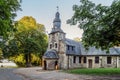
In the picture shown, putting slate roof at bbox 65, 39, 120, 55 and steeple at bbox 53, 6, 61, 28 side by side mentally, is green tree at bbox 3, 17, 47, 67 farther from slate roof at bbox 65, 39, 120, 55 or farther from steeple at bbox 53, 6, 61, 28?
steeple at bbox 53, 6, 61, 28

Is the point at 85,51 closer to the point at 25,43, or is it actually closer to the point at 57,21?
the point at 57,21

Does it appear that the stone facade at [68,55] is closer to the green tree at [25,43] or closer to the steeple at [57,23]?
the steeple at [57,23]

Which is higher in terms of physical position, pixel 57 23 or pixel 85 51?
pixel 57 23

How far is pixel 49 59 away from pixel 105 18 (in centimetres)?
2350

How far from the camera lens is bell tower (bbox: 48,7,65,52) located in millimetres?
48344

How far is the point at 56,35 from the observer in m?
48.7

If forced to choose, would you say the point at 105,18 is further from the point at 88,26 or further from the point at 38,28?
the point at 38,28

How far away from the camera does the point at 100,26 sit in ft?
82.5

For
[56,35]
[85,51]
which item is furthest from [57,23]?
[85,51]

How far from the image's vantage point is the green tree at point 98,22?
24.5 m

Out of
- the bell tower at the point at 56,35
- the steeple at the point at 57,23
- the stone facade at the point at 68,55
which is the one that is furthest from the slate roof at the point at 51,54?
the steeple at the point at 57,23

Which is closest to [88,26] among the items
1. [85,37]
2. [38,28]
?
[85,37]

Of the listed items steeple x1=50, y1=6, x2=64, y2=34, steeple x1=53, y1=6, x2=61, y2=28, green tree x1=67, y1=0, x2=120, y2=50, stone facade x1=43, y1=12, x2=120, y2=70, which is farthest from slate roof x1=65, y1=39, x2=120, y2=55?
green tree x1=67, y1=0, x2=120, y2=50

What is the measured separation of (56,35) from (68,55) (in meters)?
4.66
